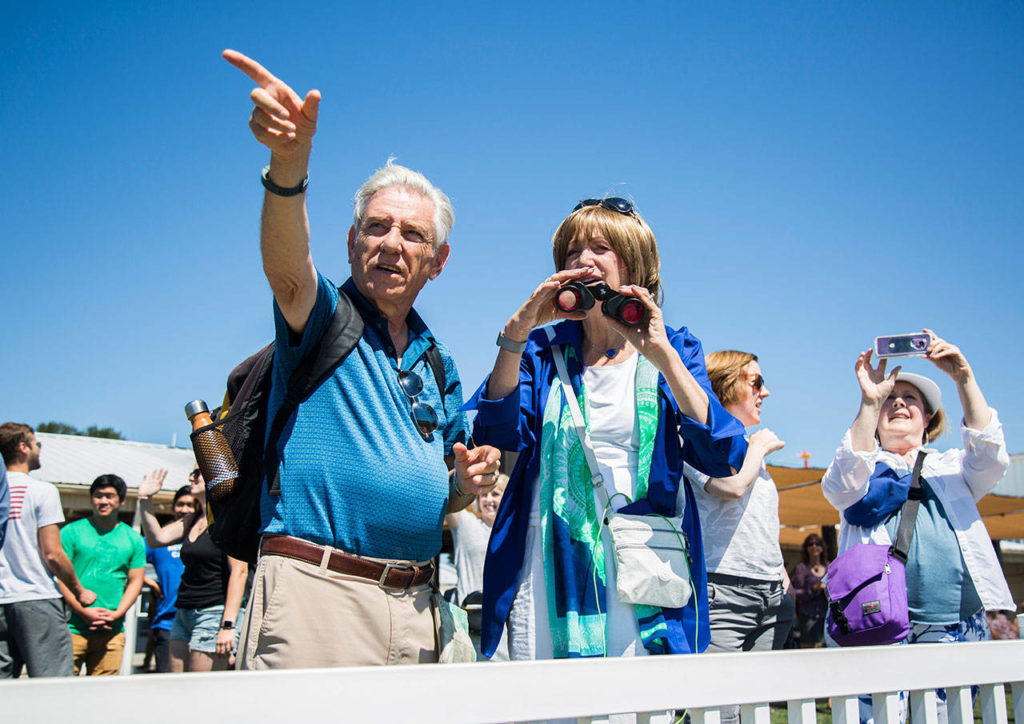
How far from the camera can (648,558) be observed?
6.15 ft

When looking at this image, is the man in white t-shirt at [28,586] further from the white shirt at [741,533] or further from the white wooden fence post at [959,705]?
the white wooden fence post at [959,705]

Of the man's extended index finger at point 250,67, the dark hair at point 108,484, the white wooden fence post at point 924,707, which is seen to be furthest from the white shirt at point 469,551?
the man's extended index finger at point 250,67

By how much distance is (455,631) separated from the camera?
6.45 feet

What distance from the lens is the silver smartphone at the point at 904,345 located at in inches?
112

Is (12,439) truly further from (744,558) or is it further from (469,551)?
(744,558)

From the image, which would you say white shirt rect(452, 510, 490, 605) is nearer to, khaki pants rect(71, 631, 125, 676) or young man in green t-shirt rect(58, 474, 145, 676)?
young man in green t-shirt rect(58, 474, 145, 676)

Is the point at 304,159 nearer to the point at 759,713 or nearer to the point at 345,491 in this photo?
the point at 345,491

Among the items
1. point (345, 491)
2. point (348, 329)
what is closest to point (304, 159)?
point (348, 329)

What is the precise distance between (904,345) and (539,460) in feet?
5.22

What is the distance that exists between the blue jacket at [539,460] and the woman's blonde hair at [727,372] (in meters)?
1.24

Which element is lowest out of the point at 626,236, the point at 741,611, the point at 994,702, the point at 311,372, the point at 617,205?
the point at 994,702

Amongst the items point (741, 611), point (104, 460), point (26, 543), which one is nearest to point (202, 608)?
point (26, 543)

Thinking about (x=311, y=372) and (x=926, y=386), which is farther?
(x=926, y=386)

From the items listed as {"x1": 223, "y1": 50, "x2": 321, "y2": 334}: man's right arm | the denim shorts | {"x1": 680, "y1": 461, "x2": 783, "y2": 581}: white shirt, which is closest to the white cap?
{"x1": 680, "y1": 461, "x2": 783, "y2": 581}: white shirt
